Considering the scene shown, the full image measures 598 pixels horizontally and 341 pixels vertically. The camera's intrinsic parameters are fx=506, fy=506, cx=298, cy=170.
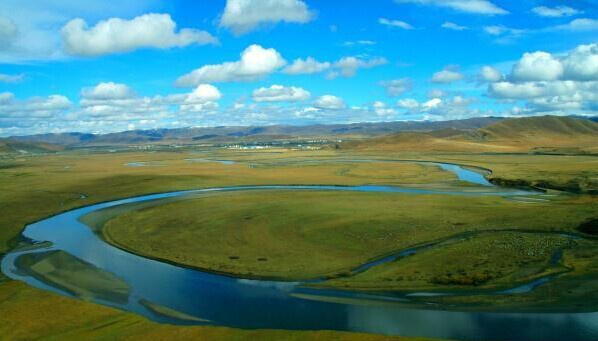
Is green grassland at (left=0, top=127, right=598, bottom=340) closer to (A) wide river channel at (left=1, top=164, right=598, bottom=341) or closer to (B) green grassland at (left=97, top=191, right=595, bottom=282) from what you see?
(B) green grassland at (left=97, top=191, right=595, bottom=282)

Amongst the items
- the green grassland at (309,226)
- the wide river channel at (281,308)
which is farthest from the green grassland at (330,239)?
the wide river channel at (281,308)

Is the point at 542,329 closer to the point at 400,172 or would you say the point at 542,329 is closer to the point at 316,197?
the point at 316,197

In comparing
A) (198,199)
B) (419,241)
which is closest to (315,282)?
(419,241)

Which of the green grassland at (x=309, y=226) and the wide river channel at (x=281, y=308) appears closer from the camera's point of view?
the wide river channel at (x=281, y=308)

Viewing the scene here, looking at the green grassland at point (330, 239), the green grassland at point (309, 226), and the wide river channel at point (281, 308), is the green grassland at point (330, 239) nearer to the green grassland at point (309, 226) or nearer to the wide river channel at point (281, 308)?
the green grassland at point (309, 226)

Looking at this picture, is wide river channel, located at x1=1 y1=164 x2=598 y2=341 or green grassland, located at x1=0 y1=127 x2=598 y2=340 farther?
green grassland, located at x1=0 y1=127 x2=598 y2=340

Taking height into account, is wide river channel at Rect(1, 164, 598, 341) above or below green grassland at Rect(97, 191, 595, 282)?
below

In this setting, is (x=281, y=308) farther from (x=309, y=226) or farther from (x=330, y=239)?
(x=309, y=226)

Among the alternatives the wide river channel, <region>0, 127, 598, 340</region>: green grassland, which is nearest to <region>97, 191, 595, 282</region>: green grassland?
<region>0, 127, 598, 340</region>: green grassland

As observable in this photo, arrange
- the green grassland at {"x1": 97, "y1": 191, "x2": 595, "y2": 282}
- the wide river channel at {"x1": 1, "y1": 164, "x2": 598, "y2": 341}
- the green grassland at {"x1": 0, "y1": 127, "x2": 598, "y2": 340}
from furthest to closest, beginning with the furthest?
the green grassland at {"x1": 97, "y1": 191, "x2": 595, "y2": 282}
the green grassland at {"x1": 0, "y1": 127, "x2": 598, "y2": 340}
the wide river channel at {"x1": 1, "y1": 164, "x2": 598, "y2": 341}
